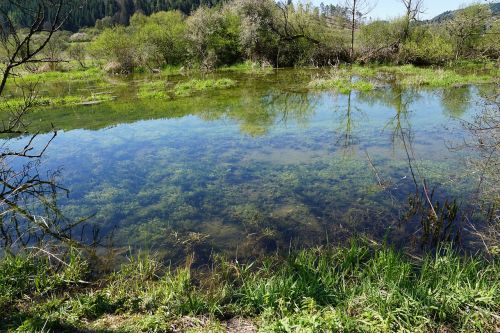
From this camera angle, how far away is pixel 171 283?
5.12 m

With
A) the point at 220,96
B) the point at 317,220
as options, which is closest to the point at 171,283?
the point at 317,220

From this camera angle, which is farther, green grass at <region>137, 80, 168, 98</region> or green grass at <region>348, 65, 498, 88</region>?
green grass at <region>137, 80, 168, 98</region>

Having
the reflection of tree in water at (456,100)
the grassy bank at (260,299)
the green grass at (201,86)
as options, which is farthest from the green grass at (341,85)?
the grassy bank at (260,299)

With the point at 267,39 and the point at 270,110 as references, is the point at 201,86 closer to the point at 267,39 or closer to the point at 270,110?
the point at 270,110

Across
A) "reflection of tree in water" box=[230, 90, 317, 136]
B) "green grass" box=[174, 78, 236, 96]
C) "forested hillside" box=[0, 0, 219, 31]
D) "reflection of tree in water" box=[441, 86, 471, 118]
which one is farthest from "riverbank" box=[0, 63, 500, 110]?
"forested hillside" box=[0, 0, 219, 31]

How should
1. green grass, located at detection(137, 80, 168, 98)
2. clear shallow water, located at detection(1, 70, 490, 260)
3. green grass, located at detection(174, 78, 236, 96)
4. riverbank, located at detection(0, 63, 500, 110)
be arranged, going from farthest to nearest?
green grass, located at detection(174, 78, 236, 96)
green grass, located at detection(137, 80, 168, 98)
riverbank, located at detection(0, 63, 500, 110)
clear shallow water, located at detection(1, 70, 490, 260)

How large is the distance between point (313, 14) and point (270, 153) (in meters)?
36.3

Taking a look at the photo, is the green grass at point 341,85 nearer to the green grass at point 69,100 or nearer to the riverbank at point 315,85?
the riverbank at point 315,85

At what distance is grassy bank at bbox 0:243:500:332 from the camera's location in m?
4.07

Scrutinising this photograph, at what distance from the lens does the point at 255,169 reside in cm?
1061

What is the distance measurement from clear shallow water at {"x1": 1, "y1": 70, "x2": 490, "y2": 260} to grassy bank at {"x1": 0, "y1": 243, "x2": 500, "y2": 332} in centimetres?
140

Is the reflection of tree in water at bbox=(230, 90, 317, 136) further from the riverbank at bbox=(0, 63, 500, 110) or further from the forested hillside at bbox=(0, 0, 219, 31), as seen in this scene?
the forested hillside at bbox=(0, 0, 219, 31)

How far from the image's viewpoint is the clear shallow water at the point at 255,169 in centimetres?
730

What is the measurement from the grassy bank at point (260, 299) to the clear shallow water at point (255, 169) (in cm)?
140
